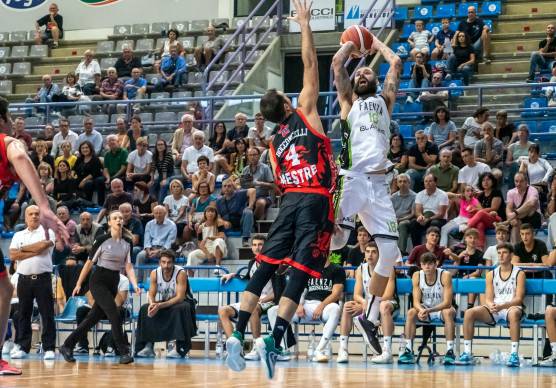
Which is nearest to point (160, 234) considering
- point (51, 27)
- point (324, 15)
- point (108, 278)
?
point (108, 278)

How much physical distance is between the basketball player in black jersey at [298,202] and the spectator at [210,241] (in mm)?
8402

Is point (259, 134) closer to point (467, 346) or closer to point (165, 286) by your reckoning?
point (165, 286)

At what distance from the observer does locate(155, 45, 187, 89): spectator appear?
2430 cm

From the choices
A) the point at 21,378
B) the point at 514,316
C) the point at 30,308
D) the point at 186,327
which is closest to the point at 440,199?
the point at 514,316

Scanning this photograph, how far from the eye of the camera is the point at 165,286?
15.4 metres

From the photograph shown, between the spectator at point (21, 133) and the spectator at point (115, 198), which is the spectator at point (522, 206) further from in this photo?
the spectator at point (21, 133)

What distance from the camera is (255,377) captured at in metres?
10.6

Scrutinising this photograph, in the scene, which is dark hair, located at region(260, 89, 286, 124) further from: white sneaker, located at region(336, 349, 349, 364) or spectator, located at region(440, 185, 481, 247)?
spectator, located at region(440, 185, 481, 247)

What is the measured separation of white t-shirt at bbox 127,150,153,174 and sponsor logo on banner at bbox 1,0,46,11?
38.0 feet

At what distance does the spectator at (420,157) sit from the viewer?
18.1 meters

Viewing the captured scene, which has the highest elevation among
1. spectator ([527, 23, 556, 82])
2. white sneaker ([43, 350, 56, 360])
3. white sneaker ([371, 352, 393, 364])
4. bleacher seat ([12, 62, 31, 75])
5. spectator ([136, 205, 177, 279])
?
bleacher seat ([12, 62, 31, 75])

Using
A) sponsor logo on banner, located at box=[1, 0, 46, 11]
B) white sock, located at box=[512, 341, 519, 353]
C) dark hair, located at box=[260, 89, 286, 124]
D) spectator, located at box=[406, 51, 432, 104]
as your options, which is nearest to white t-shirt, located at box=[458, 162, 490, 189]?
spectator, located at box=[406, 51, 432, 104]

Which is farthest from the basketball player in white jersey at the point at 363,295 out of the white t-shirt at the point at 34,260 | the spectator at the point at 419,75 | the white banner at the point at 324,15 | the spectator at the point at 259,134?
the white banner at the point at 324,15

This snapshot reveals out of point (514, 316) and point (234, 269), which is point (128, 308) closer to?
point (234, 269)
